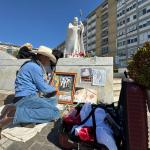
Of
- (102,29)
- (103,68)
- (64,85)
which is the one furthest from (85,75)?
(102,29)

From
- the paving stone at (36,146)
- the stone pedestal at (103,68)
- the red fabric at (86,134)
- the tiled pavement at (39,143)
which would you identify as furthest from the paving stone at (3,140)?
the stone pedestal at (103,68)

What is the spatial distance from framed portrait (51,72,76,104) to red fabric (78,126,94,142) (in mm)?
3820

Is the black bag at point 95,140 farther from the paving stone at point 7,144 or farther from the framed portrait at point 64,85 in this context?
the framed portrait at point 64,85

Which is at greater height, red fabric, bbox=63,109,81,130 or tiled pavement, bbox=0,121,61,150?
red fabric, bbox=63,109,81,130

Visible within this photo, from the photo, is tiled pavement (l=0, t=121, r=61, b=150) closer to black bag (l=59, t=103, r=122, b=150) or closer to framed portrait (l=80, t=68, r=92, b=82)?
black bag (l=59, t=103, r=122, b=150)

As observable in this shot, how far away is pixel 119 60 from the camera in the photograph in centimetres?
5944

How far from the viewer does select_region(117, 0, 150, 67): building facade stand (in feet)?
169

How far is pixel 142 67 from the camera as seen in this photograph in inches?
104

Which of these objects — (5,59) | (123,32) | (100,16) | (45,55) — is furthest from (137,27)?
(45,55)

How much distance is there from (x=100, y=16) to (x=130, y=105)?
76.4 meters

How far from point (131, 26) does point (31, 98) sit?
5601 centimetres

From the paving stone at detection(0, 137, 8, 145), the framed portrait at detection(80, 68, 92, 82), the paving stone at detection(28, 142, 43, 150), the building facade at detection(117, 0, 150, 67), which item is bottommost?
the paving stone at detection(28, 142, 43, 150)

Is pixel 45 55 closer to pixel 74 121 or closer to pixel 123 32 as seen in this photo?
pixel 74 121

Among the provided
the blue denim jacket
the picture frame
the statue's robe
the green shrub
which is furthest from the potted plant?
the statue's robe
